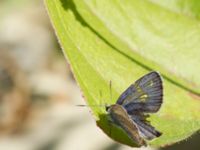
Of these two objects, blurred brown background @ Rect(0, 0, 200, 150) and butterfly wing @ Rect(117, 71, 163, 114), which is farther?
blurred brown background @ Rect(0, 0, 200, 150)

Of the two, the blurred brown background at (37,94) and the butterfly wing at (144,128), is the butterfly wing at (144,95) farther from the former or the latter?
the blurred brown background at (37,94)

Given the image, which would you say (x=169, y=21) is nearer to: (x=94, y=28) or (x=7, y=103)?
(x=94, y=28)

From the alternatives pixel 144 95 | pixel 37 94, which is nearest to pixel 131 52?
pixel 144 95

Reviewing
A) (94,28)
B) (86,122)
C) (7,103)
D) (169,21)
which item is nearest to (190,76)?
(169,21)

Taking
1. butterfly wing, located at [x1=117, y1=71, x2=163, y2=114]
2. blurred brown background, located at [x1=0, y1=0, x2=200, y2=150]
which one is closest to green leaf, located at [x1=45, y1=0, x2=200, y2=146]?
butterfly wing, located at [x1=117, y1=71, x2=163, y2=114]

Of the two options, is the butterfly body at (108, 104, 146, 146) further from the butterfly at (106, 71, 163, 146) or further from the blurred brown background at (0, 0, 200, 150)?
the blurred brown background at (0, 0, 200, 150)

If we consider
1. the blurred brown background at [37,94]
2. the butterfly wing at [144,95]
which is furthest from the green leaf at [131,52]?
the blurred brown background at [37,94]

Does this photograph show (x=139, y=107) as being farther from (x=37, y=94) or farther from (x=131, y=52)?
(x=37, y=94)

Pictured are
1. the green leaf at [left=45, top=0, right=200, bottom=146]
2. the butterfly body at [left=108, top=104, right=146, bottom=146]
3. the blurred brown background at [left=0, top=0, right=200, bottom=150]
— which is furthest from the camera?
the blurred brown background at [left=0, top=0, right=200, bottom=150]
